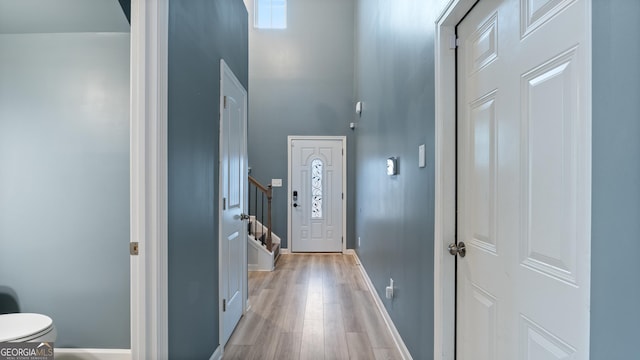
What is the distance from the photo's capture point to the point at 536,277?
931mm

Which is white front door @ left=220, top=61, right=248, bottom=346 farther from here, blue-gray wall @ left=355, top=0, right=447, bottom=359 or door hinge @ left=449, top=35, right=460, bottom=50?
door hinge @ left=449, top=35, right=460, bottom=50

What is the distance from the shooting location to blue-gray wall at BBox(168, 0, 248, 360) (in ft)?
4.93

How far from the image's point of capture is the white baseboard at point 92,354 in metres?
2.08

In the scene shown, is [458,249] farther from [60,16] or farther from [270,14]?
[270,14]

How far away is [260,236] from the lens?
5.11 m

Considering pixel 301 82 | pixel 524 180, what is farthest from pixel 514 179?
pixel 301 82

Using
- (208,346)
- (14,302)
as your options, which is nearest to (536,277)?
(208,346)

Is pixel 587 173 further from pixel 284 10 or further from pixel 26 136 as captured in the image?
pixel 284 10

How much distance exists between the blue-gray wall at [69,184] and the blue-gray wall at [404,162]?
6.23 ft

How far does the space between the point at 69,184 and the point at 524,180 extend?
8.52 feet

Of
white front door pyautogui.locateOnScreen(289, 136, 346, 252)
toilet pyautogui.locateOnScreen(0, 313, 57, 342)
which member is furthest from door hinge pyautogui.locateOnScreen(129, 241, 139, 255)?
white front door pyautogui.locateOnScreen(289, 136, 346, 252)

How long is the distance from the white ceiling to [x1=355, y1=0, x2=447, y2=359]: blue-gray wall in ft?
5.97

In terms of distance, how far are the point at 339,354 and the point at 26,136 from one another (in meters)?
2.64

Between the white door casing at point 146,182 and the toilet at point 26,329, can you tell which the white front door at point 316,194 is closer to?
the toilet at point 26,329
